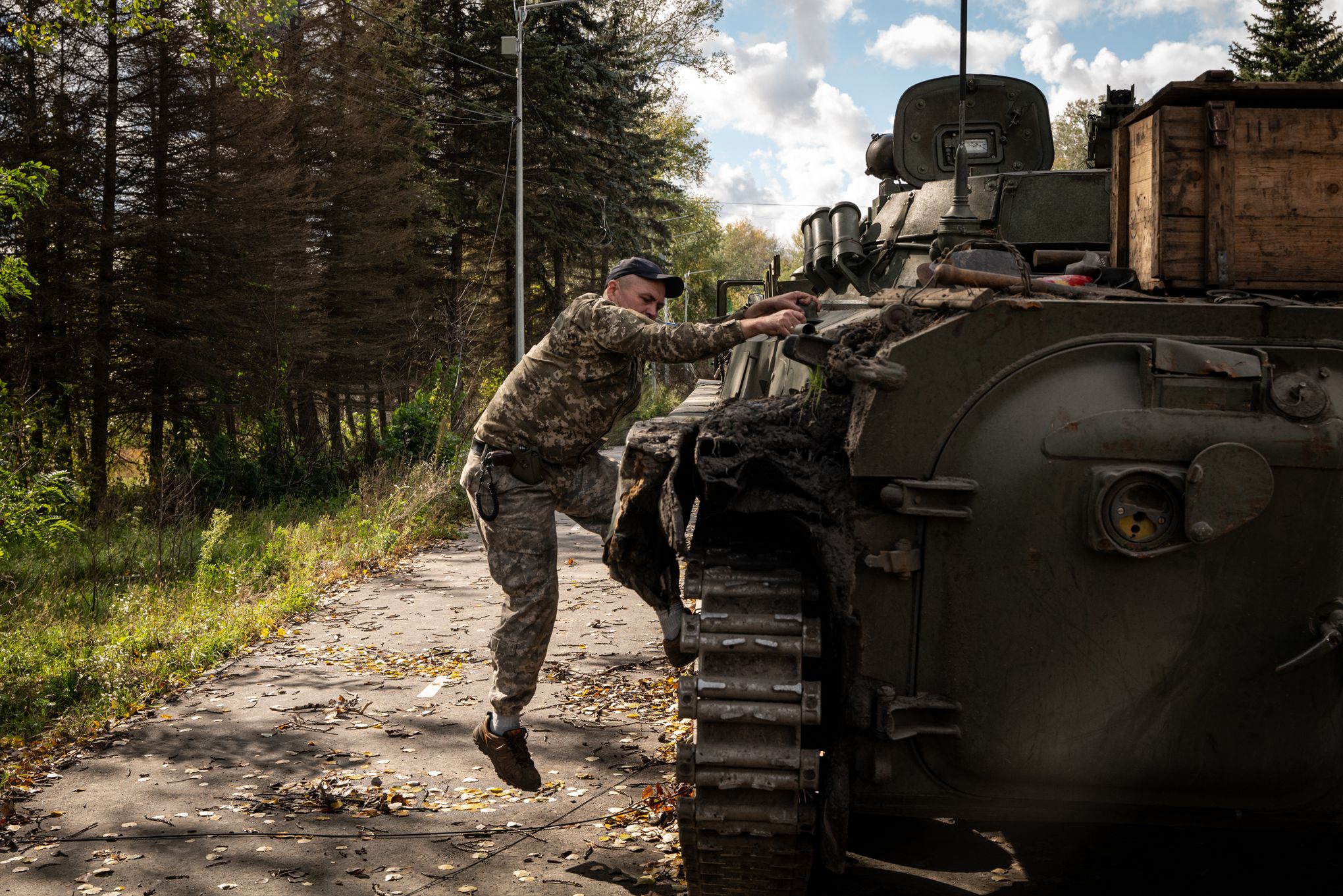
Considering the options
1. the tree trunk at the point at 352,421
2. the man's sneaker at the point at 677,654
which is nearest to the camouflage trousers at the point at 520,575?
the man's sneaker at the point at 677,654

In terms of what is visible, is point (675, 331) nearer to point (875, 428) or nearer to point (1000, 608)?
point (875, 428)

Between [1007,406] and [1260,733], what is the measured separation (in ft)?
3.57

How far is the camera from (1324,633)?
3.13m

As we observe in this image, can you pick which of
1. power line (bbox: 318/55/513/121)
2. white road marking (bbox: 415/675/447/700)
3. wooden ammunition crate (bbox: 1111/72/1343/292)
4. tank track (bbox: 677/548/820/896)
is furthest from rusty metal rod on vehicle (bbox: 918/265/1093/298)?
power line (bbox: 318/55/513/121)

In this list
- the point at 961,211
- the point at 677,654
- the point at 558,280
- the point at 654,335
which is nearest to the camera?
the point at 677,654

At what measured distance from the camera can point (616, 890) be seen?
13.1ft

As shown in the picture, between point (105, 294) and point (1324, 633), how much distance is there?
52.1 feet

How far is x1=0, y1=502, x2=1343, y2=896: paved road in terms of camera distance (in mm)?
4082

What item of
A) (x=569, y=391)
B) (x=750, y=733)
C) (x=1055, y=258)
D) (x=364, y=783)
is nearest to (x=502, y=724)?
(x=364, y=783)

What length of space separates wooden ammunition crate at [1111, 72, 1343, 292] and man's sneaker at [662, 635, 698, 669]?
181cm

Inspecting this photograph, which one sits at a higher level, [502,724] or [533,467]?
[533,467]

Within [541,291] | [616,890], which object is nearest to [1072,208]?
[616,890]

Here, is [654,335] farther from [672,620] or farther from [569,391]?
[672,620]

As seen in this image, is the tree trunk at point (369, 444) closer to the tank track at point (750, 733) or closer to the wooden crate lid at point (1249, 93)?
the tank track at point (750, 733)
